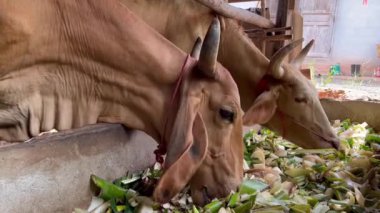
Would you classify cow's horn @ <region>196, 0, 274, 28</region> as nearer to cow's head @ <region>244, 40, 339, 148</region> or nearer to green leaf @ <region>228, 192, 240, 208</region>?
cow's head @ <region>244, 40, 339, 148</region>

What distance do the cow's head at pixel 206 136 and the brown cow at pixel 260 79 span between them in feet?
3.56

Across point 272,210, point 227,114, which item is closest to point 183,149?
point 227,114

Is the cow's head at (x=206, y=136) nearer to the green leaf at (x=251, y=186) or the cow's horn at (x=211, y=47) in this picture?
the cow's horn at (x=211, y=47)

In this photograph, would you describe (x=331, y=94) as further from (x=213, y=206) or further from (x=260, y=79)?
(x=213, y=206)

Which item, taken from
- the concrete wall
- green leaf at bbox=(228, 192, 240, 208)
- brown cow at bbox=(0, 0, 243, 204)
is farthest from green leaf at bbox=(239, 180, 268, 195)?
the concrete wall

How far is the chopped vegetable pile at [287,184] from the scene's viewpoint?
7.23 ft

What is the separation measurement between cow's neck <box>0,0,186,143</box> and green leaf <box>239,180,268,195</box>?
2.33ft

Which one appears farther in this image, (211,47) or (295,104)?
(295,104)

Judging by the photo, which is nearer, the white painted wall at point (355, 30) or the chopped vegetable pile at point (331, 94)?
the chopped vegetable pile at point (331, 94)

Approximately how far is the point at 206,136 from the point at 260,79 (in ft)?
5.10

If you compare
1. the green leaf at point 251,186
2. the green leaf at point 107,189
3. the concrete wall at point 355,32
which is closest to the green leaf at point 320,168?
the green leaf at point 251,186

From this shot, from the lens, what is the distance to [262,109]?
10.2 feet

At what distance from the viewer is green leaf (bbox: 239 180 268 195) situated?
235 cm

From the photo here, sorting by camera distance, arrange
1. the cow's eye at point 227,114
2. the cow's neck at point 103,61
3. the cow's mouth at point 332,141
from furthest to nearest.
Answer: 1. the cow's mouth at point 332,141
2. the cow's eye at point 227,114
3. the cow's neck at point 103,61
